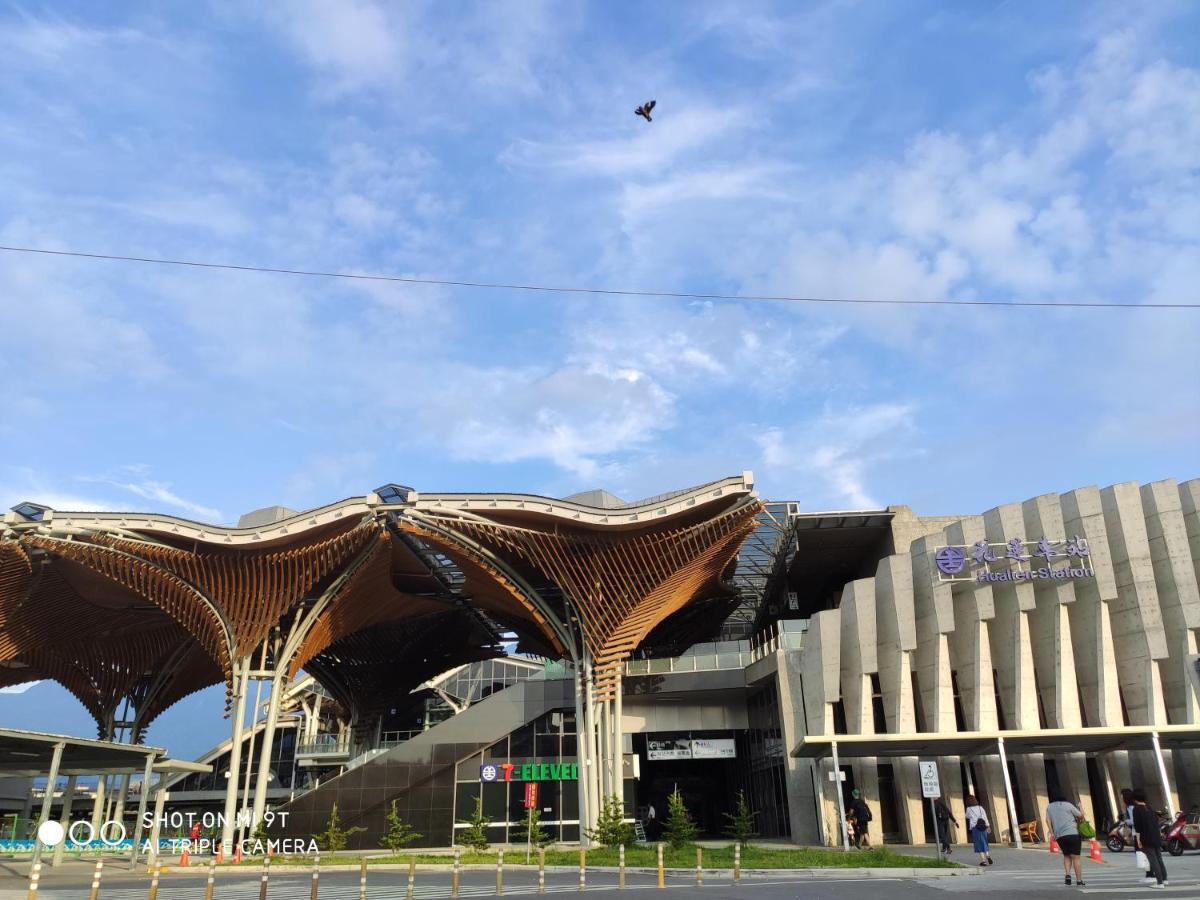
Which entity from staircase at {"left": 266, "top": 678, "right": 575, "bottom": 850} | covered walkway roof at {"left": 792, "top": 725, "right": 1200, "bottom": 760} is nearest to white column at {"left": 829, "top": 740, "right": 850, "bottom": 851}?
covered walkway roof at {"left": 792, "top": 725, "right": 1200, "bottom": 760}

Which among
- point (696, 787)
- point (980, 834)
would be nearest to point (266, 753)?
point (696, 787)

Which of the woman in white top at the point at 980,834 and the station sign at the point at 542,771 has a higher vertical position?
the station sign at the point at 542,771

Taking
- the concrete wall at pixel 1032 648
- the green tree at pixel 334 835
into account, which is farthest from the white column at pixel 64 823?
the concrete wall at pixel 1032 648

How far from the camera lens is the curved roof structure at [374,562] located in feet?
104

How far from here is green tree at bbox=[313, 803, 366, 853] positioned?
27.4 metres

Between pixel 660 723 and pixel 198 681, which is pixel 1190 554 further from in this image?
pixel 198 681

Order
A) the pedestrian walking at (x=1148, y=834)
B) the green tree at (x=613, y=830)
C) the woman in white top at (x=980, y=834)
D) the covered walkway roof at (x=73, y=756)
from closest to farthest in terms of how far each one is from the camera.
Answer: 1. the pedestrian walking at (x=1148, y=834)
2. the woman in white top at (x=980, y=834)
3. the covered walkway roof at (x=73, y=756)
4. the green tree at (x=613, y=830)

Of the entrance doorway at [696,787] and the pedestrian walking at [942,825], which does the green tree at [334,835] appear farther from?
the pedestrian walking at [942,825]

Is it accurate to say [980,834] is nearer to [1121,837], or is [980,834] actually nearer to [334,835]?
[1121,837]

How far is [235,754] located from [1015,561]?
3007cm

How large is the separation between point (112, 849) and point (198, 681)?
71.9 ft

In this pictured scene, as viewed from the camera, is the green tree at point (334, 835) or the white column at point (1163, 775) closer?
the white column at point (1163, 775)

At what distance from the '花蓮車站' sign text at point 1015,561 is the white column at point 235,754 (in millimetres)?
27037

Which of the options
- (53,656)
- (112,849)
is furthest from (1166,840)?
(53,656)
